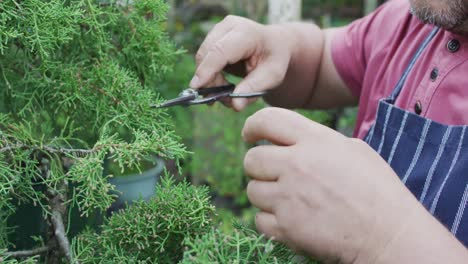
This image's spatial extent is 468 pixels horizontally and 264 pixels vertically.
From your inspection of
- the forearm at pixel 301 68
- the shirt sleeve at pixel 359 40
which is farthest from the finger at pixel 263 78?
the shirt sleeve at pixel 359 40

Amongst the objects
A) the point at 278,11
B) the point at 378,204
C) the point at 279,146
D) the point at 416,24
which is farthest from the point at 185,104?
the point at 278,11

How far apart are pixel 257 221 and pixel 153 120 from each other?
23 centimetres

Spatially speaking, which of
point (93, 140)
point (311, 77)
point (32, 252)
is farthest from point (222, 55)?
point (32, 252)

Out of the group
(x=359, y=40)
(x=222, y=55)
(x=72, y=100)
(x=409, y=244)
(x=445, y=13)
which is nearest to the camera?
(x=409, y=244)

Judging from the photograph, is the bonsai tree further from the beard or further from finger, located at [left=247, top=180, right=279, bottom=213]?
the beard

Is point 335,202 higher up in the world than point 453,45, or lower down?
lower down

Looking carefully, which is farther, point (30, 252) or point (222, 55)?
point (222, 55)

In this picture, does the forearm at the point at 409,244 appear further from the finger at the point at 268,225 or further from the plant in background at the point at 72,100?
the plant in background at the point at 72,100

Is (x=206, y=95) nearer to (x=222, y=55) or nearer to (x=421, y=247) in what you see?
(x=222, y=55)

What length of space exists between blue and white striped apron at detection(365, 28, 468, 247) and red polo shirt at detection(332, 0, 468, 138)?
0.05 m

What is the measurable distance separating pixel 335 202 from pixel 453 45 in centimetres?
50

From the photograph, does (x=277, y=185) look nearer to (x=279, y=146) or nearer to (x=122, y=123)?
(x=279, y=146)

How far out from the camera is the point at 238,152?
2.81 m

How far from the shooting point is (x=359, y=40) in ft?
4.37
